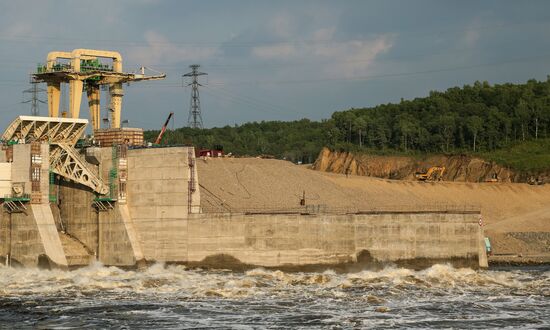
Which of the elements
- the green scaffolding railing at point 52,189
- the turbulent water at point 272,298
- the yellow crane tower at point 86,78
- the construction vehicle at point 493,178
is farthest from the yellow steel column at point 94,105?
the construction vehicle at point 493,178

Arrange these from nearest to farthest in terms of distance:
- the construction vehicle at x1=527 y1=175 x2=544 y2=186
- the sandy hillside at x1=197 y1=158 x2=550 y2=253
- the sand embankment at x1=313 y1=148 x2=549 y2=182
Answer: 1. the sandy hillside at x1=197 y1=158 x2=550 y2=253
2. the construction vehicle at x1=527 y1=175 x2=544 y2=186
3. the sand embankment at x1=313 y1=148 x2=549 y2=182

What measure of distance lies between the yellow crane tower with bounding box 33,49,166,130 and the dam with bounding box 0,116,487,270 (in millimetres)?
6395

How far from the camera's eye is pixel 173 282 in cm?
5622

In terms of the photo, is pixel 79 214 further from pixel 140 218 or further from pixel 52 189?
pixel 140 218

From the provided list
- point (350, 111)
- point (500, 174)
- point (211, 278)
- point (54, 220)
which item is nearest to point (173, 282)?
point (211, 278)

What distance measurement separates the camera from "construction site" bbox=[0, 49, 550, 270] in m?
61.0

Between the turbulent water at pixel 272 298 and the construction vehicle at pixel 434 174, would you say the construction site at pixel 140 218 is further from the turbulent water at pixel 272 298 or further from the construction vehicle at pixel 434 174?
the construction vehicle at pixel 434 174

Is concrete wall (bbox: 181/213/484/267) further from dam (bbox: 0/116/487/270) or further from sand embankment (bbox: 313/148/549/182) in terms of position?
sand embankment (bbox: 313/148/549/182)

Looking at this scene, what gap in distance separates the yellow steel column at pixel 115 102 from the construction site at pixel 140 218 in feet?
2.91

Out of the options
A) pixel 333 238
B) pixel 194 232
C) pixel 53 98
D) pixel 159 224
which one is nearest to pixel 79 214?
pixel 159 224

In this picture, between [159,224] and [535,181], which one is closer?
[159,224]

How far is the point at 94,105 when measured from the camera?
77438mm

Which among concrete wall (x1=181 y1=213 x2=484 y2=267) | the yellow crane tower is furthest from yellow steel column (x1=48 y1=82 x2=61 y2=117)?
concrete wall (x1=181 y1=213 x2=484 y2=267)

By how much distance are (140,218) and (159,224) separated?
5.93 ft
